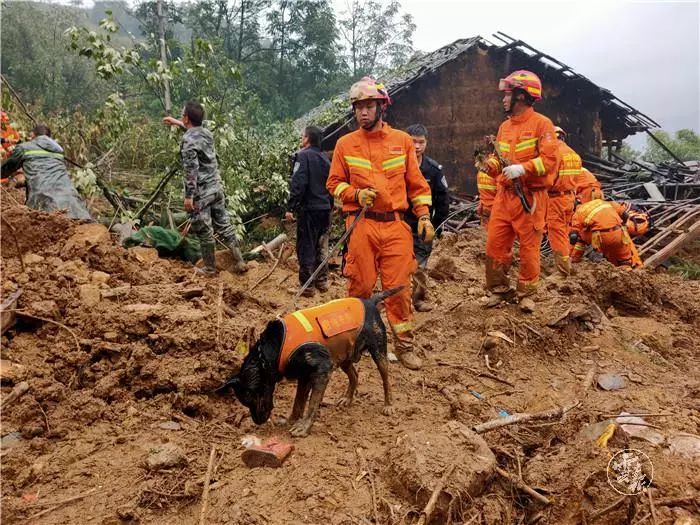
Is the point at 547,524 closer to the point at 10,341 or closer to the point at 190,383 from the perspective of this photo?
the point at 190,383

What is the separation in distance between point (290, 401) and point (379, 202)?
174 cm

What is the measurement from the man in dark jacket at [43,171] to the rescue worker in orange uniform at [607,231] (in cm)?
684

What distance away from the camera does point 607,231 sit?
6688 mm

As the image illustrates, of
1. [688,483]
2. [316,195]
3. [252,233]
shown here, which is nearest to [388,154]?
[316,195]

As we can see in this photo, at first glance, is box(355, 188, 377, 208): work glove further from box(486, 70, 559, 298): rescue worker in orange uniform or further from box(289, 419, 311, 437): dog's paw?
box(289, 419, 311, 437): dog's paw

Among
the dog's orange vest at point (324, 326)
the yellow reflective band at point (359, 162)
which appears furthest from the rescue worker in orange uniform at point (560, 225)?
the dog's orange vest at point (324, 326)

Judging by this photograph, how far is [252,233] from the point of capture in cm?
957

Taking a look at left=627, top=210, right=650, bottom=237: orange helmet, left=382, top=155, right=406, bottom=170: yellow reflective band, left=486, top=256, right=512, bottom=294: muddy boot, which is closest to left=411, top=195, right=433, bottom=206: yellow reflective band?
left=382, top=155, right=406, bottom=170: yellow reflective band

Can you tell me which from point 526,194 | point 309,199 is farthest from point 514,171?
point 309,199

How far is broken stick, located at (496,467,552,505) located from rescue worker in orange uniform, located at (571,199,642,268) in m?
4.95

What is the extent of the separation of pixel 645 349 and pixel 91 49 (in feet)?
24.0

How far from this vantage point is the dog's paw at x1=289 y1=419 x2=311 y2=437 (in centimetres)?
315

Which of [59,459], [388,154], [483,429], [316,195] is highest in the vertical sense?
[388,154]

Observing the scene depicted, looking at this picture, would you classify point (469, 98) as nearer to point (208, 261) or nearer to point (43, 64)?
point (208, 261)
